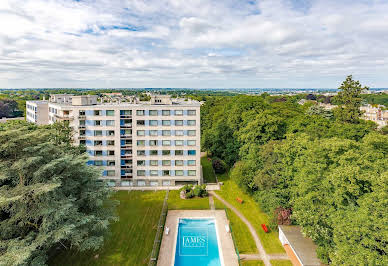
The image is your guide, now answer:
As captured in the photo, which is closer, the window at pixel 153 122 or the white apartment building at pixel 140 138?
the white apartment building at pixel 140 138

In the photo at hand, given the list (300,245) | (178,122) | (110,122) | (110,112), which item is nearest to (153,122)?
(178,122)

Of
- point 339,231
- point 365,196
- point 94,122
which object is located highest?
point 94,122

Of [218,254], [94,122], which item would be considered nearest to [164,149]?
[94,122]

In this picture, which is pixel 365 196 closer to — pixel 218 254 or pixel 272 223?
pixel 272 223

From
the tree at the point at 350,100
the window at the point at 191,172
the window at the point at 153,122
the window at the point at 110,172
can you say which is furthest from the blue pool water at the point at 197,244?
the tree at the point at 350,100

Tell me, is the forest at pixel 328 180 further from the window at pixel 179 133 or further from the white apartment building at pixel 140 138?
the window at pixel 179 133

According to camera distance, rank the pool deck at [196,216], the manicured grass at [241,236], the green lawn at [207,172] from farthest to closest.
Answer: the green lawn at [207,172], the manicured grass at [241,236], the pool deck at [196,216]
